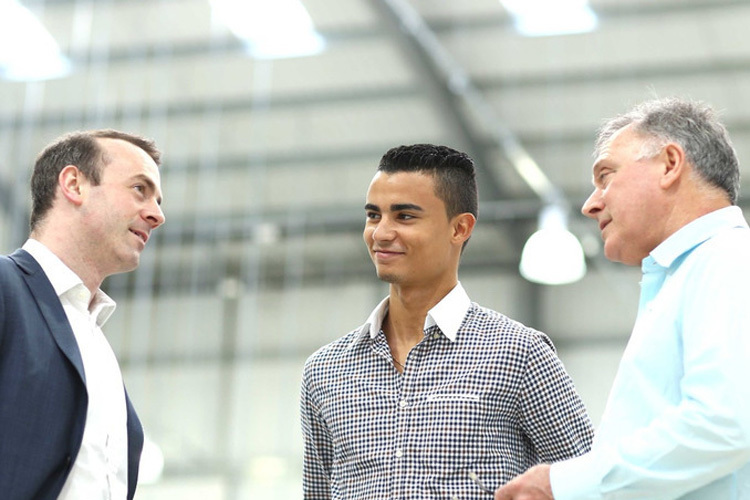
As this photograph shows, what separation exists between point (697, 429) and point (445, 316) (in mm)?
818

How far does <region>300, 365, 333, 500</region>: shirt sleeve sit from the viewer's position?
2592mm

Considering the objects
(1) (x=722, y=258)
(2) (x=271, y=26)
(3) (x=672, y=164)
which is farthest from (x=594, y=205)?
(2) (x=271, y=26)

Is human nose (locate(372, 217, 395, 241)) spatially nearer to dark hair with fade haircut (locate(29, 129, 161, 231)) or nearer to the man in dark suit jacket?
the man in dark suit jacket

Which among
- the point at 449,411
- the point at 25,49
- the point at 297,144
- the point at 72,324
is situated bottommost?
the point at 449,411

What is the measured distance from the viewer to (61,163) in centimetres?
267

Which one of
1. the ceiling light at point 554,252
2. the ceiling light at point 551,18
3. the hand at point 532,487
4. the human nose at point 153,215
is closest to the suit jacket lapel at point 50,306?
the human nose at point 153,215

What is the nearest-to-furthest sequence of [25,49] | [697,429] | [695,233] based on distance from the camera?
[697,429] → [695,233] → [25,49]

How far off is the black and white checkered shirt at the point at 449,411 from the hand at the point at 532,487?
15.4 inches

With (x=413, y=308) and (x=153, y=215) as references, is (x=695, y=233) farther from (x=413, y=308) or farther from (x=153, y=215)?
(x=153, y=215)

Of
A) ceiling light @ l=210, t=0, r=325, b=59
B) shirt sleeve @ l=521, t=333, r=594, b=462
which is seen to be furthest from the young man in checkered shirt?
ceiling light @ l=210, t=0, r=325, b=59

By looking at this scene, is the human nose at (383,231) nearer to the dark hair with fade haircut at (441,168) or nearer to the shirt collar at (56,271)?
the dark hair with fade haircut at (441,168)

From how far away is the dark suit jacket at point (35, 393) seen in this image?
2199 mm

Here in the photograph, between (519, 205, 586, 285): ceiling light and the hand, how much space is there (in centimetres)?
446

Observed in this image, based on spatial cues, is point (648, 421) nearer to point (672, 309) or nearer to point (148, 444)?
point (672, 309)
